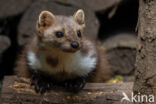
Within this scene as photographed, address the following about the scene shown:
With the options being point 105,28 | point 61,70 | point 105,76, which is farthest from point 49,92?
point 105,28

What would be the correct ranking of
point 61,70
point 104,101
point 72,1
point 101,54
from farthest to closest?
point 72,1 → point 101,54 → point 61,70 → point 104,101

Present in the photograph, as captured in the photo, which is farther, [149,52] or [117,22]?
[117,22]

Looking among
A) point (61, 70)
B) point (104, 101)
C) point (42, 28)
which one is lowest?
point (104, 101)

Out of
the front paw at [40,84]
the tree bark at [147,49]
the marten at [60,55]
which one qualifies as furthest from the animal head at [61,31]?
the tree bark at [147,49]

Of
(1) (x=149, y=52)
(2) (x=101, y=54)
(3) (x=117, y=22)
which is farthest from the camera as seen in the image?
(3) (x=117, y=22)

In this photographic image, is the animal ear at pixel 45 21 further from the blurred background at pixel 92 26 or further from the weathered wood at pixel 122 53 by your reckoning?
the weathered wood at pixel 122 53

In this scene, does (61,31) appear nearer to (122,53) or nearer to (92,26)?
(92,26)

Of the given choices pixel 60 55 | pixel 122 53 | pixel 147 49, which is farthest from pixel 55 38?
pixel 122 53

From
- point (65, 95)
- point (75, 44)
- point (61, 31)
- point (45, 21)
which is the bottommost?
point (65, 95)

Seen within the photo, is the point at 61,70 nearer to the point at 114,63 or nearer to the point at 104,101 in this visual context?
the point at 104,101
